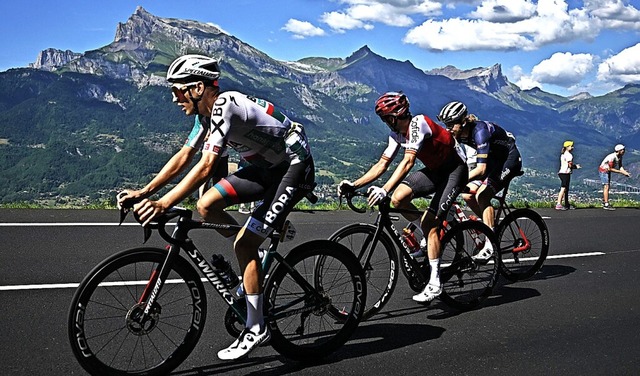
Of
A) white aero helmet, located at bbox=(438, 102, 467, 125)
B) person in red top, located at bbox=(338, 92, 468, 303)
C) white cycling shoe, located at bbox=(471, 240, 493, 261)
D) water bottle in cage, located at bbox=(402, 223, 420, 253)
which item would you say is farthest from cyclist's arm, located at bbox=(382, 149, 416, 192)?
white aero helmet, located at bbox=(438, 102, 467, 125)

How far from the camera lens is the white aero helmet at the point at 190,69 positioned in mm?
4656

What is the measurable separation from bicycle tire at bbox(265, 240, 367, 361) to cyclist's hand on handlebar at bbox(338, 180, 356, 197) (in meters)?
0.93

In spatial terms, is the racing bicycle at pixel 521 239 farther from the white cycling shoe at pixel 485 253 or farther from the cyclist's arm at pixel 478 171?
the white cycling shoe at pixel 485 253

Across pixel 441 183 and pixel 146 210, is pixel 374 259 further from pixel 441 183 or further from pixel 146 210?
pixel 146 210

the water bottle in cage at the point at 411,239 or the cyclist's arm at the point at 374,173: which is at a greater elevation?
the cyclist's arm at the point at 374,173

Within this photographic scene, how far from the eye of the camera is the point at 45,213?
1180 cm

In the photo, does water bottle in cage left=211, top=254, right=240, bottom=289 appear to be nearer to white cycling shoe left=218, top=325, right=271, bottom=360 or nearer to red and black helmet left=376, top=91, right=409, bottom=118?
white cycling shoe left=218, top=325, right=271, bottom=360

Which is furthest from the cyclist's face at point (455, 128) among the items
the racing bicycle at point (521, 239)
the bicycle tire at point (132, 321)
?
the bicycle tire at point (132, 321)

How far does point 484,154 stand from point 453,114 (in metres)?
0.65

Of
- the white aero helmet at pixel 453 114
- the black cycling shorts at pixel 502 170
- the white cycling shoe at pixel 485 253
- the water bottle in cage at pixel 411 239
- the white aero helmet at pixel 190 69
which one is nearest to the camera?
the white aero helmet at pixel 190 69

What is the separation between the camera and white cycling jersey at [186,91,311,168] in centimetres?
459

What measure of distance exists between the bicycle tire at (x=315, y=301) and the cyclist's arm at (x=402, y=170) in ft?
3.60

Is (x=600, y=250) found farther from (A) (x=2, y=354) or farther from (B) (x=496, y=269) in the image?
(A) (x=2, y=354)

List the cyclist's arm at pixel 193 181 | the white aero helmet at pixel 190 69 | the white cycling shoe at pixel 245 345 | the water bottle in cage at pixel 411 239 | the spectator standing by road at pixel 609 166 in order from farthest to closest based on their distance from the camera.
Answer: the spectator standing by road at pixel 609 166 → the water bottle in cage at pixel 411 239 → the white cycling shoe at pixel 245 345 → the white aero helmet at pixel 190 69 → the cyclist's arm at pixel 193 181
